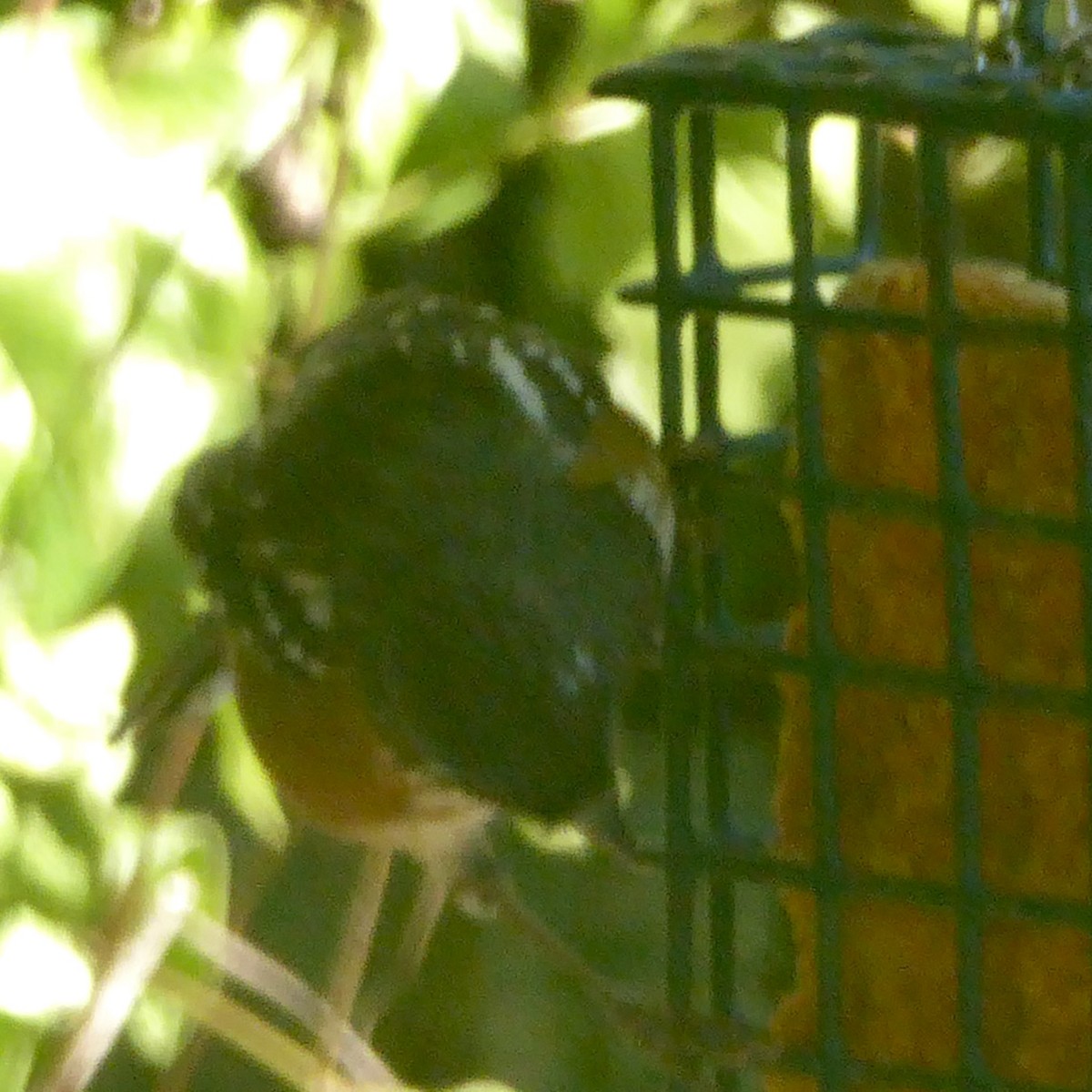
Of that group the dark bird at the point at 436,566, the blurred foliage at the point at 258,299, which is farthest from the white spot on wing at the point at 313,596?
the blurred foliage at the point at 258,299

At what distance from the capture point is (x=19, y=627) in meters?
0.95

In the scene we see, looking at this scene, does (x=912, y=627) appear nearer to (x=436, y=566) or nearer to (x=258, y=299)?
(x=436, y=566)

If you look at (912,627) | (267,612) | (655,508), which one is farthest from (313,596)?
(912,627)

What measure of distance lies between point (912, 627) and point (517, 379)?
0.79 feet

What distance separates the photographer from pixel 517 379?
2.86 feet

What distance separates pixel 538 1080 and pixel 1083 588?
817mm

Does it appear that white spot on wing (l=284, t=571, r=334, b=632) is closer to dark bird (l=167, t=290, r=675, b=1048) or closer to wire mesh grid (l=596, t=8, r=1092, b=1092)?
dark bird (l=167, t=290, r=675, b=1048)

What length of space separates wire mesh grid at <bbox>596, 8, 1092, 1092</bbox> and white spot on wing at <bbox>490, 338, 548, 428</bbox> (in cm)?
9

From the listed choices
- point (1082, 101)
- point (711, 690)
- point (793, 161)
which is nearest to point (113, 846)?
point (711, 690)

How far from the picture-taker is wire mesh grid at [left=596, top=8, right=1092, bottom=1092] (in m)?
0.64

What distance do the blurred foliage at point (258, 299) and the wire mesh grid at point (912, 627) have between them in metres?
0.26

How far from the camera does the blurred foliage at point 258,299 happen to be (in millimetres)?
852

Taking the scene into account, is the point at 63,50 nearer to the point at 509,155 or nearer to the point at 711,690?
the point at 509,155

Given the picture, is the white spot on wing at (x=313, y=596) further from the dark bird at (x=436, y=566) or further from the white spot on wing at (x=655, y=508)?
the white spot on wing at (x=655, y=508)
